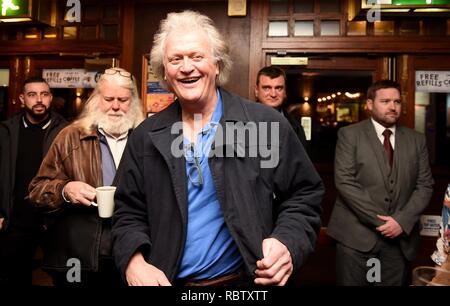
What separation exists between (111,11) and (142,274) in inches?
135

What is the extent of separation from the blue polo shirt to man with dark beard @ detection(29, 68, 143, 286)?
761 millimetres

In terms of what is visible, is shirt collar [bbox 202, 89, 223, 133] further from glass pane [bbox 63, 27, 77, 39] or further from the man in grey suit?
glass pane [bbox 63, 27, 77, 39]

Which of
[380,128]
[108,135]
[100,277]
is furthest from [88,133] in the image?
[380,128]

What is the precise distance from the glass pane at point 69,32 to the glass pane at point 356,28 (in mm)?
2717

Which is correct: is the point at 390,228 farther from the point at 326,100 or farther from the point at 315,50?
the point at 315,50

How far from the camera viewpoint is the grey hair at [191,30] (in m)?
1.51

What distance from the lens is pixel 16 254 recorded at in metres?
3.38

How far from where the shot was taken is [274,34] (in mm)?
3893

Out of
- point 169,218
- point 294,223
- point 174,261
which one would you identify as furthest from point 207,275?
point 294,223

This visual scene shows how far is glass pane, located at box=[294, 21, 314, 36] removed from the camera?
3854 millimetres

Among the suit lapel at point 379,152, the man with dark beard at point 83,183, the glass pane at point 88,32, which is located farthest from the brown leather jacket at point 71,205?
the glass pane at point 88,32

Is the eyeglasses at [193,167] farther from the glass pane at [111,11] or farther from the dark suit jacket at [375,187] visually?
the glass pane at [111,11]

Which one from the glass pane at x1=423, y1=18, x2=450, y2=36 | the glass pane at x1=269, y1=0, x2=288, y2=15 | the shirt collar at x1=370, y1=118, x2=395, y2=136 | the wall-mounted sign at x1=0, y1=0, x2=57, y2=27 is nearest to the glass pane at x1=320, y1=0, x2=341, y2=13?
the glass pane at x1=269, y1=0, x2=288, y2=15
